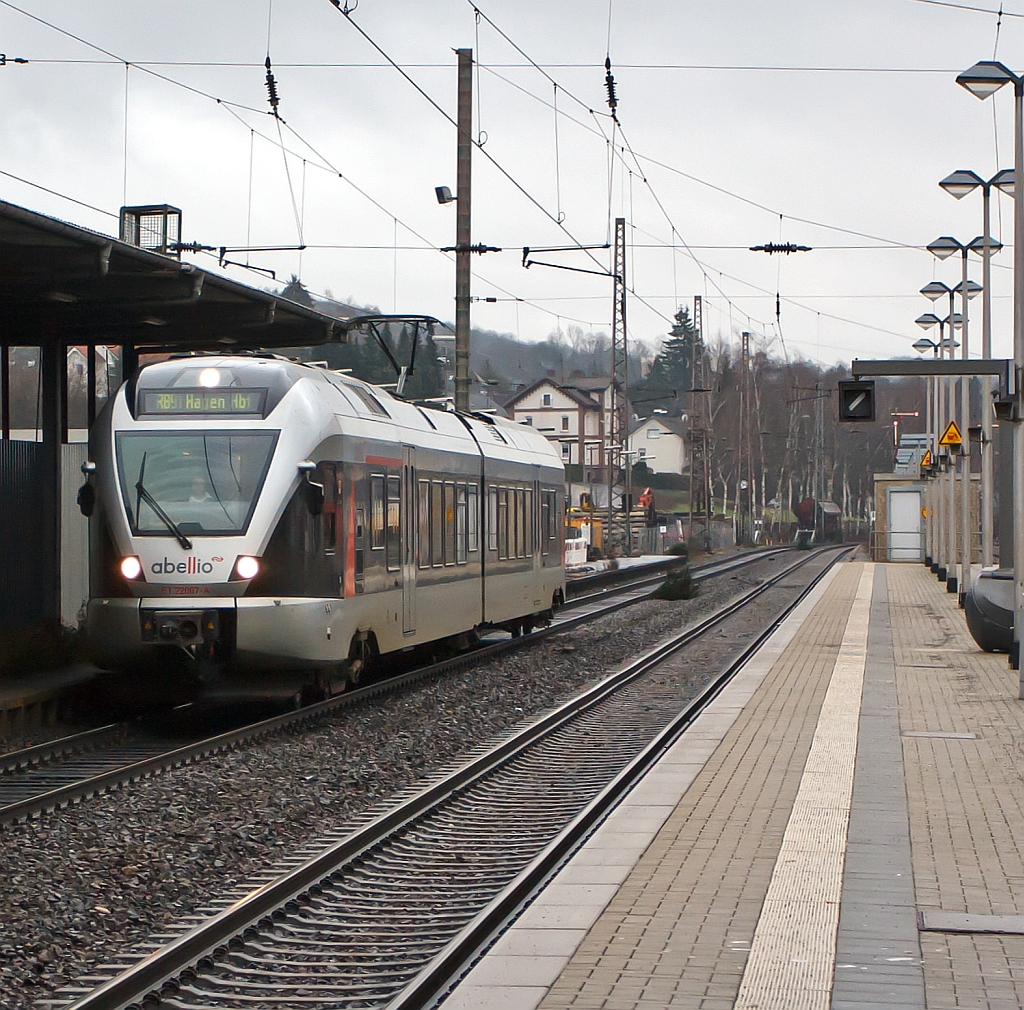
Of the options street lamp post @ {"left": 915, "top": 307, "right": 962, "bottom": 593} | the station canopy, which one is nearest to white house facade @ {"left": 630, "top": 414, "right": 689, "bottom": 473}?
street lamp post @ {"left": 915, "top": 307, "right": 962, "bottom": 593}

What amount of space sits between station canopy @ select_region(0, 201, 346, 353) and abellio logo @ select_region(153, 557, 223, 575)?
2503 mm

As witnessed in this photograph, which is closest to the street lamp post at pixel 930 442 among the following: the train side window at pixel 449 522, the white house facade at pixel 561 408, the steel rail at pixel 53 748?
the train side window at pixel 449 522

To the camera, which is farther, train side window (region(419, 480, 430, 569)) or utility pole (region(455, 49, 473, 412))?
utility pole (region(455, 49, 473, 412))

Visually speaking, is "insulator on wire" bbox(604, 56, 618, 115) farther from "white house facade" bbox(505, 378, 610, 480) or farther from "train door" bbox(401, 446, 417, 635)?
"white house facade" bbox(505, 378, 610, 480)

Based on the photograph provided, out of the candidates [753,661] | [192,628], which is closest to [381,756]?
[192,628]

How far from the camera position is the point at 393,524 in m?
16.1

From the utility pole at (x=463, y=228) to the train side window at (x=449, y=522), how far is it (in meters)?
5.31

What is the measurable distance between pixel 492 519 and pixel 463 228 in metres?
6.06

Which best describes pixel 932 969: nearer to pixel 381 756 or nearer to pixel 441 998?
pixel 441 998

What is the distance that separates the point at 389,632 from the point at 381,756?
3772 millimetres

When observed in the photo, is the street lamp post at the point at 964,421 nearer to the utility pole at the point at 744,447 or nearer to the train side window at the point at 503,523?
the train side window at the point at 503,523

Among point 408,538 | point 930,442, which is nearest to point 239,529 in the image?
point 408,538

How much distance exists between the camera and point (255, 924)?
711 cm

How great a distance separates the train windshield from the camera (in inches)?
530
